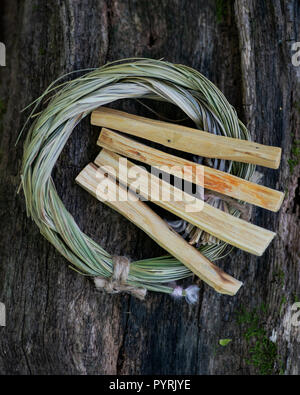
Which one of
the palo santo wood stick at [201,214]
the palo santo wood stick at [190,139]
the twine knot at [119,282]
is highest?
the palo santo wood stick at [190,139]

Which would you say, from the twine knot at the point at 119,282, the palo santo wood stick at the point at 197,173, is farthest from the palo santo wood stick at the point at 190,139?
the twine knot at the point at 119,282

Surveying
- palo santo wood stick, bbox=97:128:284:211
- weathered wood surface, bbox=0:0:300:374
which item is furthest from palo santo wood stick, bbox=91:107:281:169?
weathered wood surface, bbox=0:0:300:374

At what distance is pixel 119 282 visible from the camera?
1.63 metres

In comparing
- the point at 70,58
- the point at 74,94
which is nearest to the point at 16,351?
the point at 74,94

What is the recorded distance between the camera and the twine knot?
1610 millimetres

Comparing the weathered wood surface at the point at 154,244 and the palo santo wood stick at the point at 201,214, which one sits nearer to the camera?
the palo santo wood stick at the point at 201,214

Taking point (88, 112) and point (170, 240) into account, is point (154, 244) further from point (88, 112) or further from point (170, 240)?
point (88, 112)

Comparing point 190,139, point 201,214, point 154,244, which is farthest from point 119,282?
point 190,139

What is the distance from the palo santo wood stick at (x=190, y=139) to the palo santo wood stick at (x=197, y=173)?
0.14ft

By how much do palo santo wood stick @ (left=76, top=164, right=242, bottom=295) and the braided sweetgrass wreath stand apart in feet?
0.22

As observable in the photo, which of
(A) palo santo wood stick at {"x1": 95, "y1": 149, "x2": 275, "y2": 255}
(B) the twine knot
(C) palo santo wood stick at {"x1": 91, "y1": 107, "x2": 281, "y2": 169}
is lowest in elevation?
(B) the twine knot

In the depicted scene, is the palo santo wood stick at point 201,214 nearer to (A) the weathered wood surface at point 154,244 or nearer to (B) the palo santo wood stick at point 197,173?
(B) the palo santo wood stick at point 197,173

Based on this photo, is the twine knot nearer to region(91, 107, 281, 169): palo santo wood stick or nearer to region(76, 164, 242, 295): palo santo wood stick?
region(76, 164, 242, 295): palo santo wood stick

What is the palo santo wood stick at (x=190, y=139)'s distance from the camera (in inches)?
58.4
